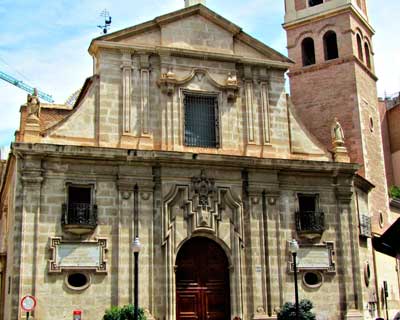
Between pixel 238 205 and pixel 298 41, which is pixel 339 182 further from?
pixel 298 41

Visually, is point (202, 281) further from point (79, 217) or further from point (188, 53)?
point (188, 53)

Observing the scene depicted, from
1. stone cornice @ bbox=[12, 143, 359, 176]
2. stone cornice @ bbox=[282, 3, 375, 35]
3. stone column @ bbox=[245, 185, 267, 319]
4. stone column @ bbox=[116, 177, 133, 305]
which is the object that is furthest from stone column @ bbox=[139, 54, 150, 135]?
stone cornice @ bbox=[282, 3, 375, 35]

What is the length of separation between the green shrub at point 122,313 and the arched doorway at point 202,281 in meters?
2.65

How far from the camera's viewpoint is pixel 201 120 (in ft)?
88.4

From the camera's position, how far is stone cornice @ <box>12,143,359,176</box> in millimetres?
23438

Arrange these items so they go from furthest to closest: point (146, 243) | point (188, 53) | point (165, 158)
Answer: point (188, 53) < point (165, 158) < point (146, 243)

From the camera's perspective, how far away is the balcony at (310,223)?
2675 centimetres

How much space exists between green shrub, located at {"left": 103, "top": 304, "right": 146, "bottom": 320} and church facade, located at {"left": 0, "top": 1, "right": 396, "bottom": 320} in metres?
1.12

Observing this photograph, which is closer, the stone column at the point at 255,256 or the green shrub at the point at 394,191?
the stone column at the point at 255,256

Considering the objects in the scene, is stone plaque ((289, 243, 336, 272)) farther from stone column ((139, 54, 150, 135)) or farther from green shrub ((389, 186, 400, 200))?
green shrub ((389, 186, 400, 200))

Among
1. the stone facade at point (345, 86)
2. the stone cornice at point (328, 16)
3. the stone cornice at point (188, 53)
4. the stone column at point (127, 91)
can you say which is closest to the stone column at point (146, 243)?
the stone column at point (127, 91)

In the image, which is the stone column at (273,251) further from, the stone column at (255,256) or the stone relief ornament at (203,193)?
the stone relief ornament at (203,193)

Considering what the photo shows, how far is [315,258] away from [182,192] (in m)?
6.35

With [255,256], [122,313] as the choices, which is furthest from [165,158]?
[122,313]
